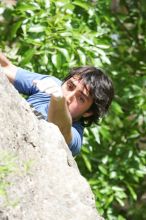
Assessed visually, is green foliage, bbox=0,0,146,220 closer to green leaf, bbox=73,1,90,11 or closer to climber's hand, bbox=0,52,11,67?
green leaf, bbox=73,1,90,11

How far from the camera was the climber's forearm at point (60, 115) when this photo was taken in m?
3.33

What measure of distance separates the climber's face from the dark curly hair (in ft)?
0.08

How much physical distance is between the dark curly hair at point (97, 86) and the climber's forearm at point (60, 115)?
Answer: 0.29 metres

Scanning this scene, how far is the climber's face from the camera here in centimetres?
374

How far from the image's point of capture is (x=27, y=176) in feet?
9.39

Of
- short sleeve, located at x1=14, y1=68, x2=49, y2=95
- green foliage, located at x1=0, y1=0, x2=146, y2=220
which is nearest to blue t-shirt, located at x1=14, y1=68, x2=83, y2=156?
short sleeve, located at x1=14, y1=68, x2=49, y2=95

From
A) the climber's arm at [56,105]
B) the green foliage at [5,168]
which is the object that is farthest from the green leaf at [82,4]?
the green foliage at [5,168]

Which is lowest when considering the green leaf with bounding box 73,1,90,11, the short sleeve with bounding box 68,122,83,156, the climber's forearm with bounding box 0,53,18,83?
the green leaf with bounding box 73,1,90,11

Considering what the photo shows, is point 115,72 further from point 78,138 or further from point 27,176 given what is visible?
point 27,176

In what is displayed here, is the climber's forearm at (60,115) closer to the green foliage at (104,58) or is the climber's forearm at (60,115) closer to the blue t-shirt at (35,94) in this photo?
the blue t-shirt at (35,94)

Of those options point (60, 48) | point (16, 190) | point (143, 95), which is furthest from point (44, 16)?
point (16, 190)

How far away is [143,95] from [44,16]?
1263 mm

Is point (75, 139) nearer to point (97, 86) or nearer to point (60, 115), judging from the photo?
point (97, 86)

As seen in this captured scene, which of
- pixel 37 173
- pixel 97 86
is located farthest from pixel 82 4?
pixel 37 173
